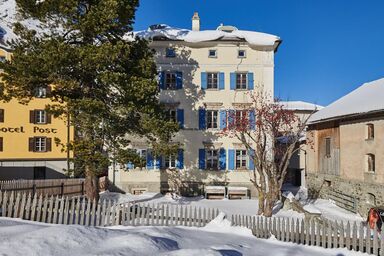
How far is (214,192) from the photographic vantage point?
22719mm

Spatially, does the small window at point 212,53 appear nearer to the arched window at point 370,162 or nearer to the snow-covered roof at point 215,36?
the snow-covered roof at point 215,36

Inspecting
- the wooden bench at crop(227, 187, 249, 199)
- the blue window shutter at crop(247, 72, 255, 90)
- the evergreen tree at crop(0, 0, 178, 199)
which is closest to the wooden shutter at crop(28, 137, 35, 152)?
the evergreen tree at crop(0, 0, 178, 199)

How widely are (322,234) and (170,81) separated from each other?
16.8 metres

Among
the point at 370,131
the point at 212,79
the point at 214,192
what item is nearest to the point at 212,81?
the point at 212,79

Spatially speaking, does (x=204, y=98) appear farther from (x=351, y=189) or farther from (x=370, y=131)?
(x=351, y=189)

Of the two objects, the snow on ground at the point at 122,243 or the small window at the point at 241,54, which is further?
the small window at the point at 241,54

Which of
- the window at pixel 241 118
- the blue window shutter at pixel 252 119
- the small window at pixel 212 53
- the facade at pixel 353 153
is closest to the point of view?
the facade at pixel 353 153

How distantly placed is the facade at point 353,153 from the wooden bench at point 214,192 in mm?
8285

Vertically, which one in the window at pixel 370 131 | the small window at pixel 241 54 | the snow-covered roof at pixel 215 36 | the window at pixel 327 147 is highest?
the snow-covered roof at pixel 215 36

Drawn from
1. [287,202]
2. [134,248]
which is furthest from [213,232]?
[287,202]

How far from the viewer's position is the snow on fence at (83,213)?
10.4 metres

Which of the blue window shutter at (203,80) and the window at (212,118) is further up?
the blue window shutter at (203,80)

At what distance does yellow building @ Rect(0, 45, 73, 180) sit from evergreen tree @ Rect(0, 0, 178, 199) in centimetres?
1598

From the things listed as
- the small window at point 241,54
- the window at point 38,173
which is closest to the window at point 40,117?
the window at point 38,173
